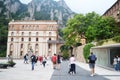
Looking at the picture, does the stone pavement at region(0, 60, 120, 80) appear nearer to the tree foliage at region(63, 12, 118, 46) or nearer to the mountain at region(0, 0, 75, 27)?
the tree foliage at region(63, 12, 118, 46)

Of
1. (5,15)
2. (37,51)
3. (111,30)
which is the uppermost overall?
(5,15)

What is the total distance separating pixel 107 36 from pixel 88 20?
11.4 metres

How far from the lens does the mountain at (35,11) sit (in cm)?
12638

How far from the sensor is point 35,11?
14150 centimetres

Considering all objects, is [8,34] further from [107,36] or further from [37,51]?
[107,36]

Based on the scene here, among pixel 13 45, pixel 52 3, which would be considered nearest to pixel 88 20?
pixel 13 45

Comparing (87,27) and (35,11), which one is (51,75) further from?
(35,11)

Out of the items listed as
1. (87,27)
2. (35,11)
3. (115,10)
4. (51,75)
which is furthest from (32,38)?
(51,75)

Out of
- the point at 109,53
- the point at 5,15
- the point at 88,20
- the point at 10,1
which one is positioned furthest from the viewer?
the point at 10,1

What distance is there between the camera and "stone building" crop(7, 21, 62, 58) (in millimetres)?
96312

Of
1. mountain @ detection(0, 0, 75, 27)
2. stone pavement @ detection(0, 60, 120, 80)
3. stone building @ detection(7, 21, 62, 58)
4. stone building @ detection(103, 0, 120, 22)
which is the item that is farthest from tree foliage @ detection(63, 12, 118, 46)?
mountain @ detection(0, 0, 75, 27)

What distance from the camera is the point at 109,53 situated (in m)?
28.4

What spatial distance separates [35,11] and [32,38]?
4637cm

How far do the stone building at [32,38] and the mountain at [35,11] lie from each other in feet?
80.0
